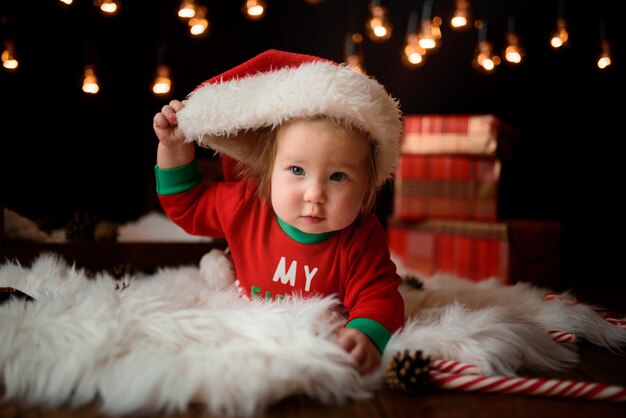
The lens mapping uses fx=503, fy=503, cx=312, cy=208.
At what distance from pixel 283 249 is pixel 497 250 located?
3.43 feet

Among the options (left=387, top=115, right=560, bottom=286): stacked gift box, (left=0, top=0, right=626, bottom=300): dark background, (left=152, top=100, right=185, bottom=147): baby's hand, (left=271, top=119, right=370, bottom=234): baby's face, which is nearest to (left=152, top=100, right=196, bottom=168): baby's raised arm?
(left=152, top=100, right=185, bottom=147): baby's hand

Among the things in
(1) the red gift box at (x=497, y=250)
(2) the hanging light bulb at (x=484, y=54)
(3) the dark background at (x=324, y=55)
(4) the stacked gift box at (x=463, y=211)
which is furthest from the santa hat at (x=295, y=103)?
(2) the hanging light bulb at (x=484, y=54)

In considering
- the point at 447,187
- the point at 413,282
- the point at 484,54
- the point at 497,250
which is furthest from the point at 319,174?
the point at 484,54

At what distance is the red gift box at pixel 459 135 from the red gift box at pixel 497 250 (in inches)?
11.0

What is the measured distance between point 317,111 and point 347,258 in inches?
11.5

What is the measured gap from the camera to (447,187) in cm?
199

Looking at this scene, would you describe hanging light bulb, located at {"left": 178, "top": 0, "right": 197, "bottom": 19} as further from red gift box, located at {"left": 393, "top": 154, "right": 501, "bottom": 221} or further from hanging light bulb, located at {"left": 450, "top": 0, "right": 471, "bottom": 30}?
red gift box, located at {"left": 393, "top": 154, "right": 501, "bottom": 221}

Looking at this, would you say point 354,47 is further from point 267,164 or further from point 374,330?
point 374,330

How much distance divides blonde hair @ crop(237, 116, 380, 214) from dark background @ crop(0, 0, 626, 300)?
1.15 m

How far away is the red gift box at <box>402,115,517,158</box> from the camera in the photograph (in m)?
1.87

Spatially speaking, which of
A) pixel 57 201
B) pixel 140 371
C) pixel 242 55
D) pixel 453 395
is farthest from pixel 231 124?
pixel 242 55

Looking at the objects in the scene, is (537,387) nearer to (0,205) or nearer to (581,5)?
(0,205)

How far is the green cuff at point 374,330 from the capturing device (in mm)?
804

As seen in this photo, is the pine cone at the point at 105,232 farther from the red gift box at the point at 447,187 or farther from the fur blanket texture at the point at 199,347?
the red gift box at the point at 447,187
